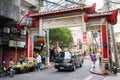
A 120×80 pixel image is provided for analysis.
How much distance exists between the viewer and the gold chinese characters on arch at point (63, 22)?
17953 millimetres

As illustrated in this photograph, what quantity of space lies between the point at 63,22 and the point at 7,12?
4797mm

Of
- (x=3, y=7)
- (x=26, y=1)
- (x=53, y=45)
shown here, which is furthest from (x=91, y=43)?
(x=3, y=7)

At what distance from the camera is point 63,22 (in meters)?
18.7

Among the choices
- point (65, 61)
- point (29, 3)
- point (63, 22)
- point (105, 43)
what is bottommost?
point (65, 61)

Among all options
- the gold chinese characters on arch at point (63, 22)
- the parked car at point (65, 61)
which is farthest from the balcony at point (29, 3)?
the parked car at point (65, 61)

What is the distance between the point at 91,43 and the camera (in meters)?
84.0

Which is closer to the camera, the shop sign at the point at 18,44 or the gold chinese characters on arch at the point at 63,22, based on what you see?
the gold chinese characters on arch at the point at 63,22

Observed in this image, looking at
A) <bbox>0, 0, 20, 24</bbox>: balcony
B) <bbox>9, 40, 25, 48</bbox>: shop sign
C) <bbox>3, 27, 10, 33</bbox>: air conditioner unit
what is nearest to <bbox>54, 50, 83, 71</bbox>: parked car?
<bbox>9, 40, 25, 48</bbox>: shop sign

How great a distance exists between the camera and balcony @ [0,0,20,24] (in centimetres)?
1741

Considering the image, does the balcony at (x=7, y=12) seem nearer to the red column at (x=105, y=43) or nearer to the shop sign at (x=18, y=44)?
the shop sign at (x=18, y=44)

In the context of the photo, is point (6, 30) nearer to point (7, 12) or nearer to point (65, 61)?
point (7, 12)

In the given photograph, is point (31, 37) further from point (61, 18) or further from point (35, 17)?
point (61, 18)

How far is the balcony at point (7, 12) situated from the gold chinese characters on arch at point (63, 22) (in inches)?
105

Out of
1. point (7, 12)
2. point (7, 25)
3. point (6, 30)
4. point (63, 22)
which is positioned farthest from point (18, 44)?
point (63, 22)
